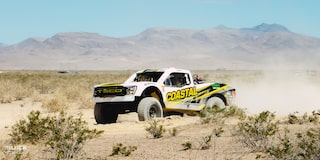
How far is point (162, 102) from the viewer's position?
1537 cm

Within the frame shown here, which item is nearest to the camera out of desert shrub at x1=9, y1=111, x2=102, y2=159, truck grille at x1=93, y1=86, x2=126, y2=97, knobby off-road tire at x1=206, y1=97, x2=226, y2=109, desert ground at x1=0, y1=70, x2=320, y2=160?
desert shrub at x1=9, y1=111, x2=102, y2=159

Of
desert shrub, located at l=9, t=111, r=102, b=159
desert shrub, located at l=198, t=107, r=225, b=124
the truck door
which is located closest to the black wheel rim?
the truck door

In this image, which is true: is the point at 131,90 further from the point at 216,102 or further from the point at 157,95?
the point at 216,102

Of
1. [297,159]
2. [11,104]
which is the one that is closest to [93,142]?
[297,159]

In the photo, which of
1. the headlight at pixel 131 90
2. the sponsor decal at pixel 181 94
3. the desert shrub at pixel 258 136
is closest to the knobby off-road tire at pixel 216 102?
the sponsor decal at pixel 181 94

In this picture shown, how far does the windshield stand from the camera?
51.6 feet

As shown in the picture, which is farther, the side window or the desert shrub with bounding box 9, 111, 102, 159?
the side window

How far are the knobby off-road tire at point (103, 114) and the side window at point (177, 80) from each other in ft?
6.31

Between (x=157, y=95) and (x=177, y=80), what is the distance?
1054mm

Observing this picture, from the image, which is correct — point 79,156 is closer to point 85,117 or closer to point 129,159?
point 129,159

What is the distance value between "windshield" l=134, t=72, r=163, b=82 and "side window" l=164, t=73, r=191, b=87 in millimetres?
336

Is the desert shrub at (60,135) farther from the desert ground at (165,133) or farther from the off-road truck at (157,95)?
the off-road truck at (157,95)

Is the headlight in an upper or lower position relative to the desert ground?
upper

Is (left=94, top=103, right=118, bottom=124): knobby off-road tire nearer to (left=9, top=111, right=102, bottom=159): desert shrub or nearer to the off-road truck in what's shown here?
the off-road truck
